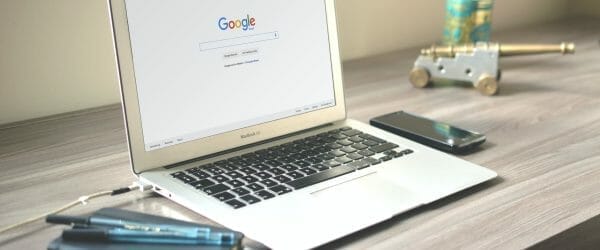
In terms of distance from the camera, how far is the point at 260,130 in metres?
0.95

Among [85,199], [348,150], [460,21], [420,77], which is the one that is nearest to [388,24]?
[460,21]

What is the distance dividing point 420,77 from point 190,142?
0.53 meters

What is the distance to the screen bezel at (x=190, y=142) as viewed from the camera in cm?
82

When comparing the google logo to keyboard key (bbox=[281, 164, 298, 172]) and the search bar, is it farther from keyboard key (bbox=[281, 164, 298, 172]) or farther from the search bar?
keyboard key (bbox=[281, 164, 298, 172])

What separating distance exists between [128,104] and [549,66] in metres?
0.91

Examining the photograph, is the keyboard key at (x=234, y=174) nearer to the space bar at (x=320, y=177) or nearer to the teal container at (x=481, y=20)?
the space bar at (x=320, y=177)

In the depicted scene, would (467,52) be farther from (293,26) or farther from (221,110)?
(221,110)

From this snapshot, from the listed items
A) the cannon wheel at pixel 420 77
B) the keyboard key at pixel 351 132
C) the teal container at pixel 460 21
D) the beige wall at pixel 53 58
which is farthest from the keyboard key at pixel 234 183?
the teal container at pixel 460 21

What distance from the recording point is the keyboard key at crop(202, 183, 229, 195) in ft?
2.62

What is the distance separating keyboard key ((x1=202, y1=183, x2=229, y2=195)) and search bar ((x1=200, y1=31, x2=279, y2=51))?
7.0 inches

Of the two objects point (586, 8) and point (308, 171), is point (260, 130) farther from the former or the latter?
point (586, 8)

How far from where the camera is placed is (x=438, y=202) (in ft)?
2.66

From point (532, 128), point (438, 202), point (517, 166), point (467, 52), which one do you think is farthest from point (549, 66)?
point (438, 202)

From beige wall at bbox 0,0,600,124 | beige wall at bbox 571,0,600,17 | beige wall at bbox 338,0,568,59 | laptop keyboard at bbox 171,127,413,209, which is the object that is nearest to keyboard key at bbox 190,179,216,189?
laptop keyboard at bbox 171,127,413,209
